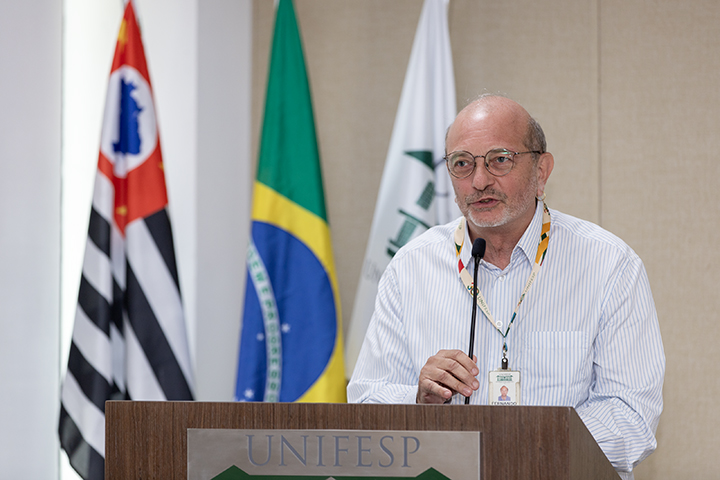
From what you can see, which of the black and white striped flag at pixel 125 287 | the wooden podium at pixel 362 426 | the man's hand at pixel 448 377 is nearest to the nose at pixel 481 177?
the man's hand at pixel 448 377

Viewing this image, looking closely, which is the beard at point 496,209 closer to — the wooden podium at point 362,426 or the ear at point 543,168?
the ear at point 543,168

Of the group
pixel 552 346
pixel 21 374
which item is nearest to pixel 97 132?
pixel 21 374

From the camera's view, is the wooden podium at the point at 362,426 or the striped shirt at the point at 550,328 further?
the striped shirt at the point at 550,328

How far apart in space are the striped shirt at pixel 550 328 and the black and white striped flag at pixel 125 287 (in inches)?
48.1

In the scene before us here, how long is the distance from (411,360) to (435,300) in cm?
18

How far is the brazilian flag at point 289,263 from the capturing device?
3203mm

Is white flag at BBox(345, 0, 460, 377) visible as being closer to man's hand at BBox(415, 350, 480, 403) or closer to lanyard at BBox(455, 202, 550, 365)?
lanyard at BBox(455, 202, 550, 365)

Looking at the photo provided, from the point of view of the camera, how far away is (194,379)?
321 centimetres

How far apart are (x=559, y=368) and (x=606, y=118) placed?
1.79m

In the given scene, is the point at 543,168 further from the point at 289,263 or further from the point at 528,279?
the point at 289,263

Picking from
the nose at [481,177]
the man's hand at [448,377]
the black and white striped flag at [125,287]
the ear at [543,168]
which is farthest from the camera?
the black and white striped flag at [125,287]

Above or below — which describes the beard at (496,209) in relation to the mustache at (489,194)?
below

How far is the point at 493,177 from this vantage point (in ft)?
6.43

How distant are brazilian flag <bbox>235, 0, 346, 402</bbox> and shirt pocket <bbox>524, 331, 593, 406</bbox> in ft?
4.68
